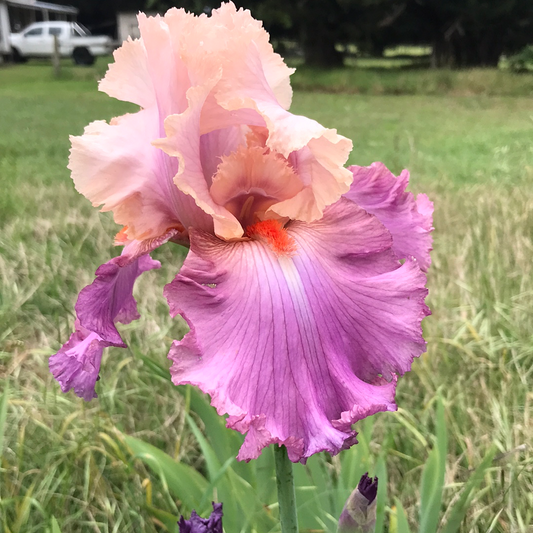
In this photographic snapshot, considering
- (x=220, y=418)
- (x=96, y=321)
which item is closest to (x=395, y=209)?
(x=96, y=321)

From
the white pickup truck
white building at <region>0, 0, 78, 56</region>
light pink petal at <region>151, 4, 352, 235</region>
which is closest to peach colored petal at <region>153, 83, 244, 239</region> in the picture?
light pink petal at <region>151, 4, 352, 235</region>

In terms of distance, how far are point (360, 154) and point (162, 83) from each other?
5.87 m

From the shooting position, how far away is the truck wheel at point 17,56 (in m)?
25.4

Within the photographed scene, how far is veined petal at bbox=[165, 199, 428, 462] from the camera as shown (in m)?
0.80

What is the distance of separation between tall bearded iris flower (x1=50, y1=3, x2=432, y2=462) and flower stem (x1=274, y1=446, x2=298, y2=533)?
12cm

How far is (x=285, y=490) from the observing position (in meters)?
0.93

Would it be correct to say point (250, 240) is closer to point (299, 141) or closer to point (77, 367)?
point (299, 141)

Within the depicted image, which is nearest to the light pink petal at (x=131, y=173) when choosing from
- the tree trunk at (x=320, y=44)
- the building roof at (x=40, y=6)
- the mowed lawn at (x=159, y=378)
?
the mowed lawn at (x=159, y=378)

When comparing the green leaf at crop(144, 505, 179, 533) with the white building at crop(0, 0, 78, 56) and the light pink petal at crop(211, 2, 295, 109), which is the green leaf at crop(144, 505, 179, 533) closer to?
the light pink petal at crop(211, 2, 295, 109)

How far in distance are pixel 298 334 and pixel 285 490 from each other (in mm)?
295

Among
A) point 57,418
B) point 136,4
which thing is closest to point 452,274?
point 57,418

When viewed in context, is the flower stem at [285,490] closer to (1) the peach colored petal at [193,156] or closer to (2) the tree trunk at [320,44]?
(1) the peach colored petal at [193,156]

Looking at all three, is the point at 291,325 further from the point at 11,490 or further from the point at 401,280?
the point at 11,490

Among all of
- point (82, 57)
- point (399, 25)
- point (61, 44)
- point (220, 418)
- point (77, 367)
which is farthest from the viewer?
point (61, 44)
